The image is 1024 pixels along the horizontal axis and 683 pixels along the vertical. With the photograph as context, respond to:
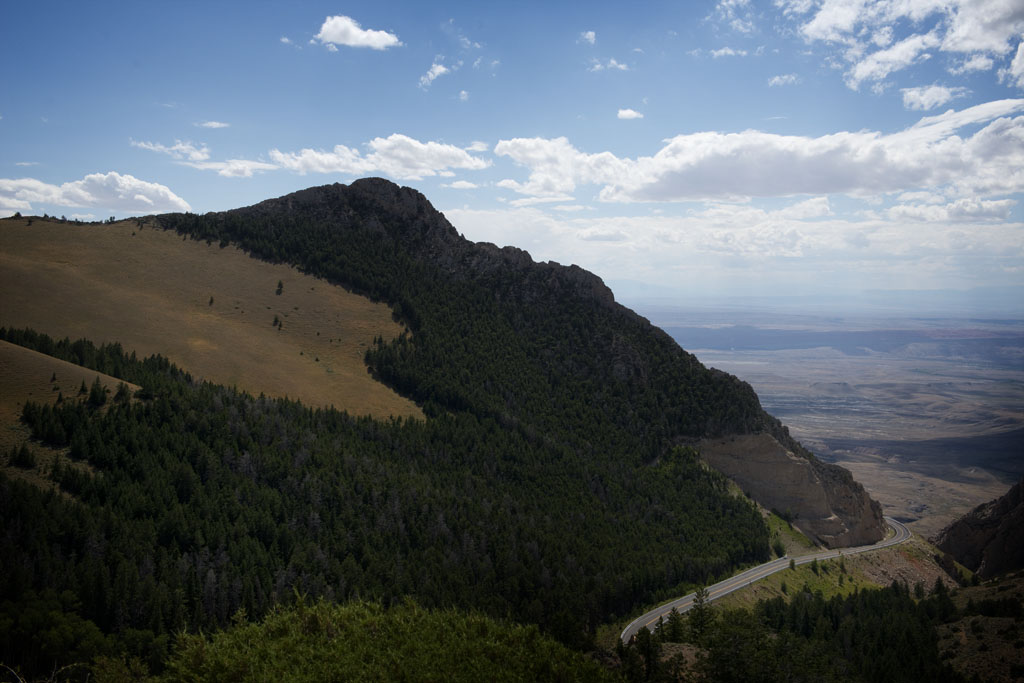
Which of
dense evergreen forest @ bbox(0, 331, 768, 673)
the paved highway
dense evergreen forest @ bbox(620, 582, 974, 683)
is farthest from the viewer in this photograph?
the paved highway

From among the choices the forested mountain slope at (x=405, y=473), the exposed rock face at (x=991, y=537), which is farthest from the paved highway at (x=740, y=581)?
the exposed rock face at (x=991, y=537)

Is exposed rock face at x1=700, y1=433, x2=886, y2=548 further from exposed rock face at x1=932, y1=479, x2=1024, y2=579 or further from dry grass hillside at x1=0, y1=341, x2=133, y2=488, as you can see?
dry grass hillside at x1=0, y1=341, x2=133, y2=488

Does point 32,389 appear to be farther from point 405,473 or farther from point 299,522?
point 405,473

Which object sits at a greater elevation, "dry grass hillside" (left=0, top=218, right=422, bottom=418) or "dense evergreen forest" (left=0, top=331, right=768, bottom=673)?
"dry grass hillside" (left=0, top=218, right=422, bottom=418)

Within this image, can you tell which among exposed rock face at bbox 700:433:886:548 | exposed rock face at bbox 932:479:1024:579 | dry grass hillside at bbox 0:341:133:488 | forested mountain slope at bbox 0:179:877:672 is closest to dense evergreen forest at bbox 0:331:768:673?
forested mountain slope at bbox 0:179:877:672

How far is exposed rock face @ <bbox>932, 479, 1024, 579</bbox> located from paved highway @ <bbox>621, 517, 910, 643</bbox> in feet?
35.6

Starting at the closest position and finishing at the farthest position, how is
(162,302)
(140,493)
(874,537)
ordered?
(140,493)
(162,302)
(874,537)

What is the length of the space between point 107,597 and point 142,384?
38.1 metres

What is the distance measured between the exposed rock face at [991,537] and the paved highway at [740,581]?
10.9 metres

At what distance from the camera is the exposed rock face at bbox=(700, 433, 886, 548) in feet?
389

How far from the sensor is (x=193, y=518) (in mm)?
64562

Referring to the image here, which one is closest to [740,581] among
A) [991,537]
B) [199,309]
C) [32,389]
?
[991,537]

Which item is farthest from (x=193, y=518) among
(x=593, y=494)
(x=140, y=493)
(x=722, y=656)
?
(x=593, y=494)

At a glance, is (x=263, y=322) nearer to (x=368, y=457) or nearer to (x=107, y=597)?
(x=368, y=457)
